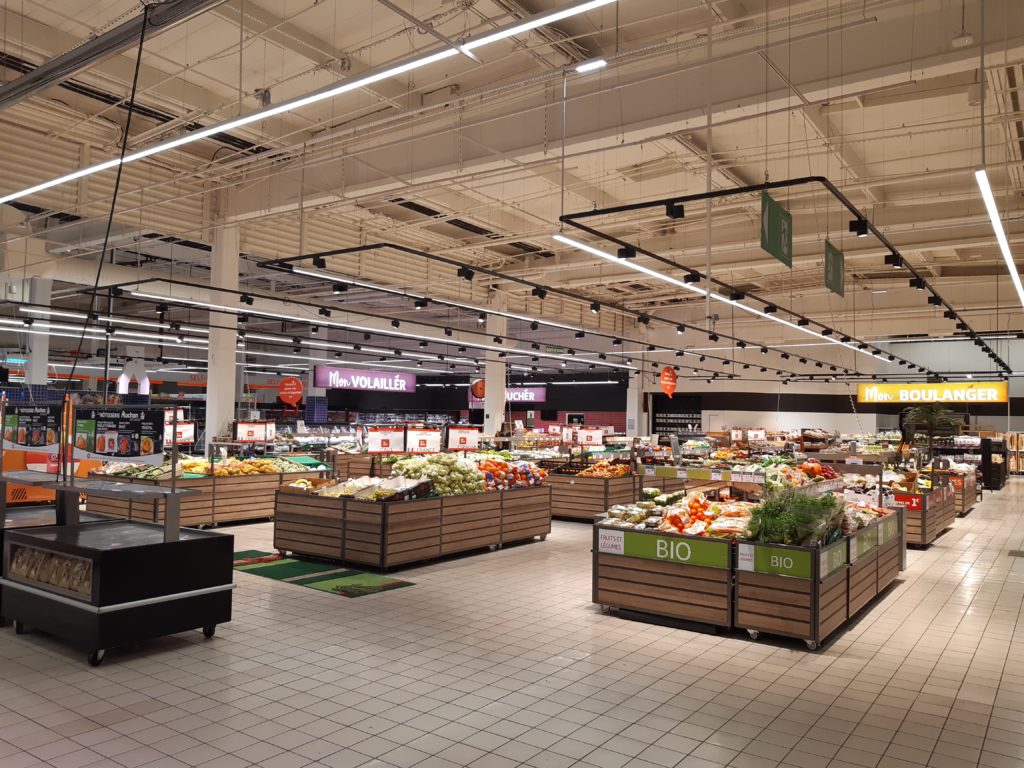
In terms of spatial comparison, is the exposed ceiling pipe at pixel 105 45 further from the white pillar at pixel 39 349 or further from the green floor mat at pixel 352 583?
the white pillar at pixel 39 349

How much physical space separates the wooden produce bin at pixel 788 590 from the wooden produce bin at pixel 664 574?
0.49 feet

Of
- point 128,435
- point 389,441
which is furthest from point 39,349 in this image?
point 128,435

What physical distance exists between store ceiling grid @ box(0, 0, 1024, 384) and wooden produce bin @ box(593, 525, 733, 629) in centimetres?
422

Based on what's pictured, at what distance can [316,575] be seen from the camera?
820 cm

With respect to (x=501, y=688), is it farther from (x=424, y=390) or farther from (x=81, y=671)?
(x=424, y=390)

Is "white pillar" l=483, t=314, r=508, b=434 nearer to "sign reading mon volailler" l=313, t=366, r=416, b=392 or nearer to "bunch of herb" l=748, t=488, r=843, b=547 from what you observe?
"sign reading mon volailler" l=313, t=366, r=416, b=392

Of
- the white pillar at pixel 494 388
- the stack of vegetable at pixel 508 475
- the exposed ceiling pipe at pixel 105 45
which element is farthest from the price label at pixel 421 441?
the white pillar at pixel 494 388

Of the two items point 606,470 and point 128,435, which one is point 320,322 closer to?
point 606,470

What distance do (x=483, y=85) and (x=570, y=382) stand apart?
72.6 ft

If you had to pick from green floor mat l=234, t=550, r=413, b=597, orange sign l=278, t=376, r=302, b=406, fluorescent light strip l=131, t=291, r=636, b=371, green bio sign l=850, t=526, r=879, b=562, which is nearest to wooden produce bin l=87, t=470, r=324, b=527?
green floor mat l=234, t=550, r=413, b=597

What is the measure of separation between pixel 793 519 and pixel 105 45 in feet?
21.0

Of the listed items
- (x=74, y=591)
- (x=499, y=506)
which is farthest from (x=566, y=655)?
(x=499, y=506)

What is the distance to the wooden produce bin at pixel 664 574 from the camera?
6184 mm

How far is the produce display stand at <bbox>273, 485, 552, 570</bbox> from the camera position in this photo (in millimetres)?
8367
